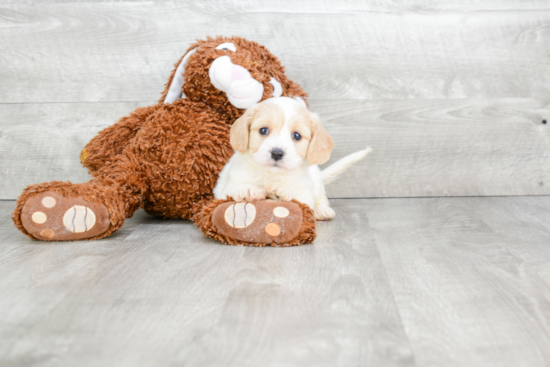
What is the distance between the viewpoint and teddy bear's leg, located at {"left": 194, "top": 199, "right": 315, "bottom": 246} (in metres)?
1.15

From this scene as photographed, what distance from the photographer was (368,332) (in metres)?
0.75

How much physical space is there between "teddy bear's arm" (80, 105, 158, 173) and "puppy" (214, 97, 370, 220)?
1.23 feet

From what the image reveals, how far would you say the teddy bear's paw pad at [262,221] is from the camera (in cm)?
115

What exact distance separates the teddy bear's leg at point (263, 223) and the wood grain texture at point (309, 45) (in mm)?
732

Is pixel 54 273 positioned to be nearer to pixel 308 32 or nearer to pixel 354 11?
pixel 308 32

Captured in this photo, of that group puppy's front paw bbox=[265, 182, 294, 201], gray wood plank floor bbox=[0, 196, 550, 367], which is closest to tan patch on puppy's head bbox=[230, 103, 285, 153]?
puppy's front paw bbox=[265, 182, 294, 201]

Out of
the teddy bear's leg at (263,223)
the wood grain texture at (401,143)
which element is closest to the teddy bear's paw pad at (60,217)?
the teddy bear's leg at (263,223)

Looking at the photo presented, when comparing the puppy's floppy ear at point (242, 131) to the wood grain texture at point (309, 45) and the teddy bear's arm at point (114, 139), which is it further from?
the wood grain texture at point (309, 45)

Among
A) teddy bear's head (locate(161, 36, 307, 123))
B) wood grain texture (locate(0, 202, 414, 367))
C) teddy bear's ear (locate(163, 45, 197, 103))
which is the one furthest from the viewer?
teddy bear's ear (locate(163, 45, 197, 103))

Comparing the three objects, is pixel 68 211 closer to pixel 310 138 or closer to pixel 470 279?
pixel 310 138

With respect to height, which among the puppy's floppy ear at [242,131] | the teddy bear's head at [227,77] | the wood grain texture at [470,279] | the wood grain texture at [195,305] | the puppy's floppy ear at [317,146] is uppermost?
the teddy bear's head at [227,77]

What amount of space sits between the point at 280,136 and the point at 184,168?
12.3 inches

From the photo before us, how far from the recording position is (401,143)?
1.82 meters

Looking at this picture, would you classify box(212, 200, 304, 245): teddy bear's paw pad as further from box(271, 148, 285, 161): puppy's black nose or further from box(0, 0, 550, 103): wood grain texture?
box(0, 0, 550, 103): wood grain texture
